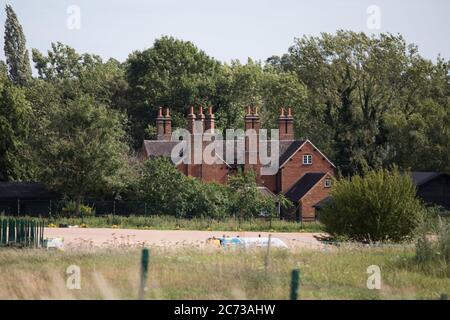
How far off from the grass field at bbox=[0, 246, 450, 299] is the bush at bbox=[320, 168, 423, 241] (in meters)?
6.68

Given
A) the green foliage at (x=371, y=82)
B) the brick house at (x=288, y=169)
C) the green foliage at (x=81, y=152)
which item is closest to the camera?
the green foliage at (x=81, y=152)

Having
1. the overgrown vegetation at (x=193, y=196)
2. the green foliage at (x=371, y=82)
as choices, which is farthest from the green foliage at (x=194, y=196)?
the green foliage at (x=371, y=82)

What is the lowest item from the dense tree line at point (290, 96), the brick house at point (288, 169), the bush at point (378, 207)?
the bush at point (378, 207)

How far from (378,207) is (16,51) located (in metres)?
70.2

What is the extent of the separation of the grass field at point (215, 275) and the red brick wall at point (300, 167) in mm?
41311

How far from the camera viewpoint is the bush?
124 ft

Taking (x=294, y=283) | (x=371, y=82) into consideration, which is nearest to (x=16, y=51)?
(x=371, y=82)

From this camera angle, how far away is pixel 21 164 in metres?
74.7

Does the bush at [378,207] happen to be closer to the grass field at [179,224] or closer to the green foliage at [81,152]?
the grass field at [179,224]

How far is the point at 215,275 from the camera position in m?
22.6

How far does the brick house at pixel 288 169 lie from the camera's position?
69.0 metres

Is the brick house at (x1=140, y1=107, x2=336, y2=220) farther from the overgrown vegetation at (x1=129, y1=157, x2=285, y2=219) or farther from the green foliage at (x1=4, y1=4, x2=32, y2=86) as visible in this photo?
the green foliage at (x1=4, y1=4, x2=32, y2=86)

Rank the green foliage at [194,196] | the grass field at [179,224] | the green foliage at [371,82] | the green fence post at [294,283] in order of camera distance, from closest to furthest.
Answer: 1. the green fence post at [294,283]
2. the grass field at [179,224]
3. the green foliage at [194,196]
4. the green foliage at [371,82]
